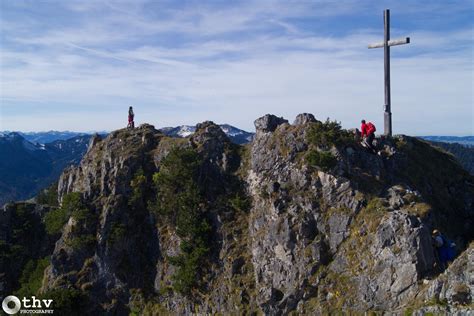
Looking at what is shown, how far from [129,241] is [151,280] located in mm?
3716

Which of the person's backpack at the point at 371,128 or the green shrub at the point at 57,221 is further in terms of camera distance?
the green shrub at the point at 57,221

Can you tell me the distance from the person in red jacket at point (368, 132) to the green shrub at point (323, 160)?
347 cm

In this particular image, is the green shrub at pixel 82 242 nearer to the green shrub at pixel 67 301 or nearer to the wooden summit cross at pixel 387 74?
the green shrub at pixel 67 301

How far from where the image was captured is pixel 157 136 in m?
38.4

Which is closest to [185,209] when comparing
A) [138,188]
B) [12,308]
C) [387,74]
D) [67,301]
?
[138,188]

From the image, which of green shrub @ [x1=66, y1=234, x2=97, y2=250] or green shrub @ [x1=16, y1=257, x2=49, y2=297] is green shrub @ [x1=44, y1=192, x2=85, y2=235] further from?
green shrub @ [x1=16, y1=257, x2=49, y2=297]

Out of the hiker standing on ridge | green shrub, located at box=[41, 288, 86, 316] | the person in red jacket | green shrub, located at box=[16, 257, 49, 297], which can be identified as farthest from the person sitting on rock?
green shrub, located at box=[16, 257, 49, 297]

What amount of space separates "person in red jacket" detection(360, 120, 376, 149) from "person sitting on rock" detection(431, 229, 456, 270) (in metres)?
9.18

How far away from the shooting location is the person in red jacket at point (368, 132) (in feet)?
95.7

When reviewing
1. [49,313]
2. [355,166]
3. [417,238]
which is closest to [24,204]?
[49,313]

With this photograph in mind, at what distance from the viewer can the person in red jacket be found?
2915 cm

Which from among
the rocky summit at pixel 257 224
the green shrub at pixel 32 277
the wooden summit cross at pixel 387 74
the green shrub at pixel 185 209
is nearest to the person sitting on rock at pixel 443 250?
the rocky summit at pixel 257 224

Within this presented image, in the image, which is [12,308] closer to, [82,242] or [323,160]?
[82,242]

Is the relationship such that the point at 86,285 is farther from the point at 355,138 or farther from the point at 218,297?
the point at 355,138
